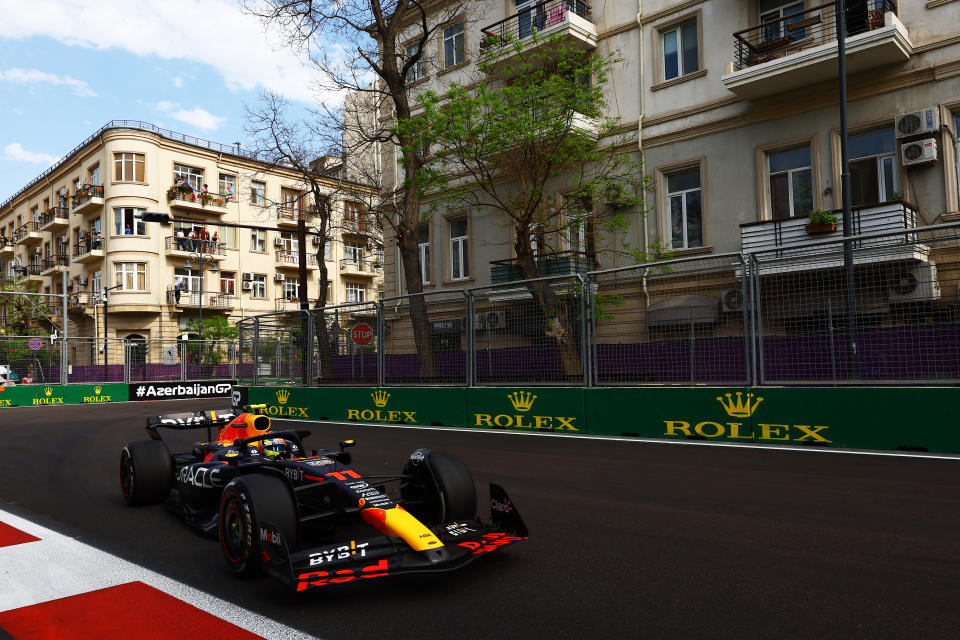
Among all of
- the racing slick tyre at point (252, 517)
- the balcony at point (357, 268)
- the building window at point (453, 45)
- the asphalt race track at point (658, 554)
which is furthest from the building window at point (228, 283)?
the racing slick tyre at point (252, 517)

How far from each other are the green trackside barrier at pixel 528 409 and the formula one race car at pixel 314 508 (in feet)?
19.8

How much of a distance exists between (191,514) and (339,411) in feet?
31.5

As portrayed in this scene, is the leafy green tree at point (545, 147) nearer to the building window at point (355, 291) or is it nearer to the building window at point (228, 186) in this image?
the building window at point (228, 186)

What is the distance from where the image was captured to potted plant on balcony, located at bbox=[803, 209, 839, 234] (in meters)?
15.9

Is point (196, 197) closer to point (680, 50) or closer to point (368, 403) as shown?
point (680, 50)

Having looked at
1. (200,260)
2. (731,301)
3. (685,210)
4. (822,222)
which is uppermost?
(200,260)

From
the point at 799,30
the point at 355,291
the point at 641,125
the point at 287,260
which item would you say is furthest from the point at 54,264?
the point at 799,30

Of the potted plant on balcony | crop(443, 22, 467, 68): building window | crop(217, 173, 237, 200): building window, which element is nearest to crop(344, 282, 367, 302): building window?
crop(217, 173, 237, 200): building window

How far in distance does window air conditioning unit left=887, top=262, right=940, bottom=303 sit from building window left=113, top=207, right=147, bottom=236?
4719 centimetres

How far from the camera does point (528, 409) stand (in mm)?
11633

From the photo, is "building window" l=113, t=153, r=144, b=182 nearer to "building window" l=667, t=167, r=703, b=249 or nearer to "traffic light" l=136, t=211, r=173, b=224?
"traffic light" l=136, t=211, r=173, b=224

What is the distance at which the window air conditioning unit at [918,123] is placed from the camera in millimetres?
15188

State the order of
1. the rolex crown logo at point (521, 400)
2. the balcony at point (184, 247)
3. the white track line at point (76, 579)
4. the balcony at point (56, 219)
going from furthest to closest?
the balcony at point (56, 219), the balcony at point (184, 247), the rolex crown logo at point (521, 400), the white track line at point (76, 579)

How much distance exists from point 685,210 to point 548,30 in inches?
256
